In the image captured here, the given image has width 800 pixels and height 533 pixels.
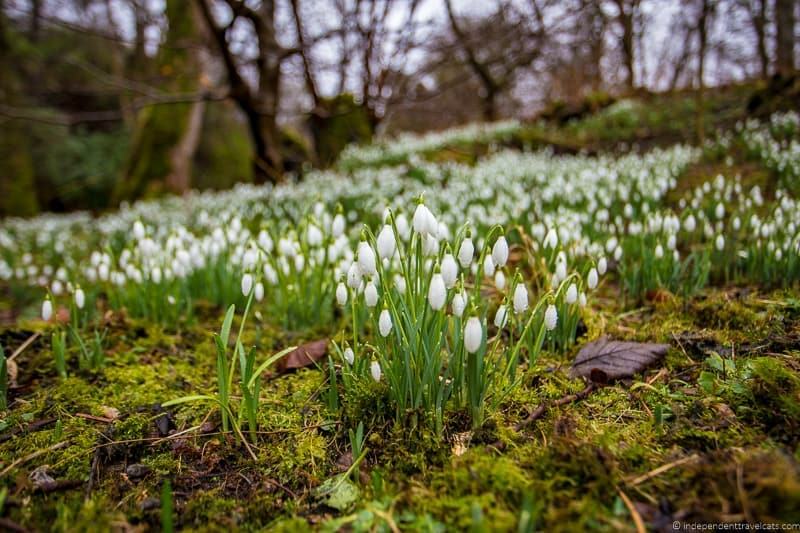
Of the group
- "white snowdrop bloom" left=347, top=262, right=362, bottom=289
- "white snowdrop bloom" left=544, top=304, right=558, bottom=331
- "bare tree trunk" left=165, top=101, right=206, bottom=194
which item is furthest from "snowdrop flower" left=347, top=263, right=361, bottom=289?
"bare tree trunk" left=165, top=101, right=206, bottom=194

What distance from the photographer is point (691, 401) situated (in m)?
1.68

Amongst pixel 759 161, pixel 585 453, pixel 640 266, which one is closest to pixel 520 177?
pixel 759 161

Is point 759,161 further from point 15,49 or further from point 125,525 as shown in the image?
point 15,49

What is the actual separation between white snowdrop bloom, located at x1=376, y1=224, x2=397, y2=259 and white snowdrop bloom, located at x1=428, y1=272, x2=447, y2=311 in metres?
0.19

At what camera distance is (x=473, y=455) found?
1.43 m

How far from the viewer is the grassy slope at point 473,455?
4.07 ft

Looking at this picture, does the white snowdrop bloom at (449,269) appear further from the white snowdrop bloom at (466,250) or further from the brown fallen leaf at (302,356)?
the brown fallen leaf at (302,356)

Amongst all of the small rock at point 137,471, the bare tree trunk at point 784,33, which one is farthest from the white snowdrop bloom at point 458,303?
the bare tree trunk at point 784,33

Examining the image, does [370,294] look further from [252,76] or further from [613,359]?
[252,76]

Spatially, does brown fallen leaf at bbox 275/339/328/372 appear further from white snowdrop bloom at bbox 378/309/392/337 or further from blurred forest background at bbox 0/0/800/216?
blurred forest background at bbox 0/0/800/216

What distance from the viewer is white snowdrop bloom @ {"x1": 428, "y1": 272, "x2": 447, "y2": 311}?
1396mm

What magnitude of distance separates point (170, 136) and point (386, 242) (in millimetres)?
10516

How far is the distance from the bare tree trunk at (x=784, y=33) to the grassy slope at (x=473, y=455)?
11382 millimetres

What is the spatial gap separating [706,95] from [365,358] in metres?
16.0
